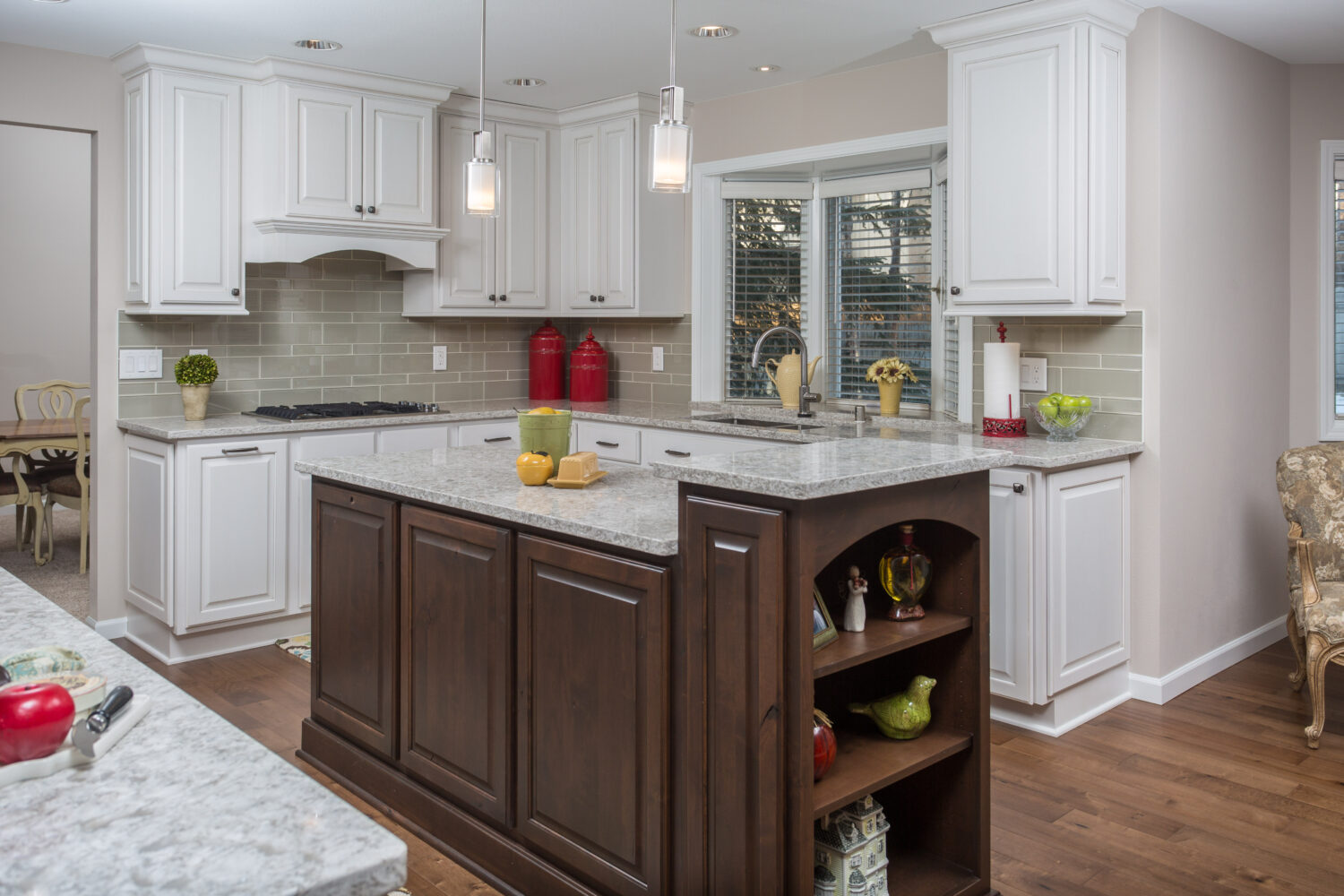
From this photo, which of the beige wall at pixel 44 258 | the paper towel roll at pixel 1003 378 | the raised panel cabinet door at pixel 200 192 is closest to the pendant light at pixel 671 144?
the paper towel roll at pixel 1003 378

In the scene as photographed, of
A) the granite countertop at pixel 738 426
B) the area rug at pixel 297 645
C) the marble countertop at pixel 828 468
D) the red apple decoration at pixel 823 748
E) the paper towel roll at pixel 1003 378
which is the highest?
the paper towel roll at pixel 1003 378

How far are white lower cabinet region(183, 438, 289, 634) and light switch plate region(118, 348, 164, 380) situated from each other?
622 millimetres

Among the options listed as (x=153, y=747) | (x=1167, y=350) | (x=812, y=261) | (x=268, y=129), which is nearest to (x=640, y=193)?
(x=812, y=261)

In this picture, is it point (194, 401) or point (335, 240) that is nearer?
point (194, 401)

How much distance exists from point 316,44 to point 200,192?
77 centimetres

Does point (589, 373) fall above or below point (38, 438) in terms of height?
above

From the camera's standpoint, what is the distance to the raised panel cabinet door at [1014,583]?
3.38 m

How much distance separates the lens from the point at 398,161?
483 cm

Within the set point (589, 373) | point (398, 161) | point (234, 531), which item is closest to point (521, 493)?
point (234, 531)

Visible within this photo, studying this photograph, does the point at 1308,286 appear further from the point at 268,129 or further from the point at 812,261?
the point at 268,129

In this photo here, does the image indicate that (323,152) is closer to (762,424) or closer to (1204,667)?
(762,424)

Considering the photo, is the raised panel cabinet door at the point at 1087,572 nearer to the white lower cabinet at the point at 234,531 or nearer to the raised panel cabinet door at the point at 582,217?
the raised panel cabinet door at the point at 582,217

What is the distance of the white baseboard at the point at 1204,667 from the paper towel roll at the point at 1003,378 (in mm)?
1050

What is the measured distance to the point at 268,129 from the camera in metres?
4.48
